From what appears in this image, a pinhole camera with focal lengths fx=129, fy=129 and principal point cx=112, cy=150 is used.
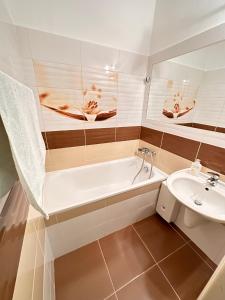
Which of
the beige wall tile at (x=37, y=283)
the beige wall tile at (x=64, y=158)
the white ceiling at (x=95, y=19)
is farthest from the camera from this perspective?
the beige wall tile at (x=64, y=158)

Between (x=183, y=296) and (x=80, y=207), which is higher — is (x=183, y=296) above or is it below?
below

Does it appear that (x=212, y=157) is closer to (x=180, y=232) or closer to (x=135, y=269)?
(x=180, y=232)

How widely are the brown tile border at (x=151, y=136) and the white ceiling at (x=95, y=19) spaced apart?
970mm

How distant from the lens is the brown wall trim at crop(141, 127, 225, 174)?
3.67 feet

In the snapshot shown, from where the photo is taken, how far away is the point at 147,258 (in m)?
1.18

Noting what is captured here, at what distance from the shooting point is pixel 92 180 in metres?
1.81

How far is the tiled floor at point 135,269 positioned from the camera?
97cm

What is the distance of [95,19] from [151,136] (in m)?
1.39

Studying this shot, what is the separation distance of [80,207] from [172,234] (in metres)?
1.06

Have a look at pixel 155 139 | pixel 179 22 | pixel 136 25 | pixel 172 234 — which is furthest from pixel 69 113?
pixel 172 234

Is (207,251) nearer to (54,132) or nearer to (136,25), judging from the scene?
(54,132)

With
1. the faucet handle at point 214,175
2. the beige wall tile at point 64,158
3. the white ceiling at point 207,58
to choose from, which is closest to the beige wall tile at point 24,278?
the beige wall tile at point 64,158

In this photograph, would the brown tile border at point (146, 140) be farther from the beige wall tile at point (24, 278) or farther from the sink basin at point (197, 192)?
the beige wall tile at point (24, 278)

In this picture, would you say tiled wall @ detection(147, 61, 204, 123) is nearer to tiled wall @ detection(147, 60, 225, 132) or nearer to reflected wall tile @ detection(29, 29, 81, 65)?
tiled wall @ detection(147, 60, 225, 132)
